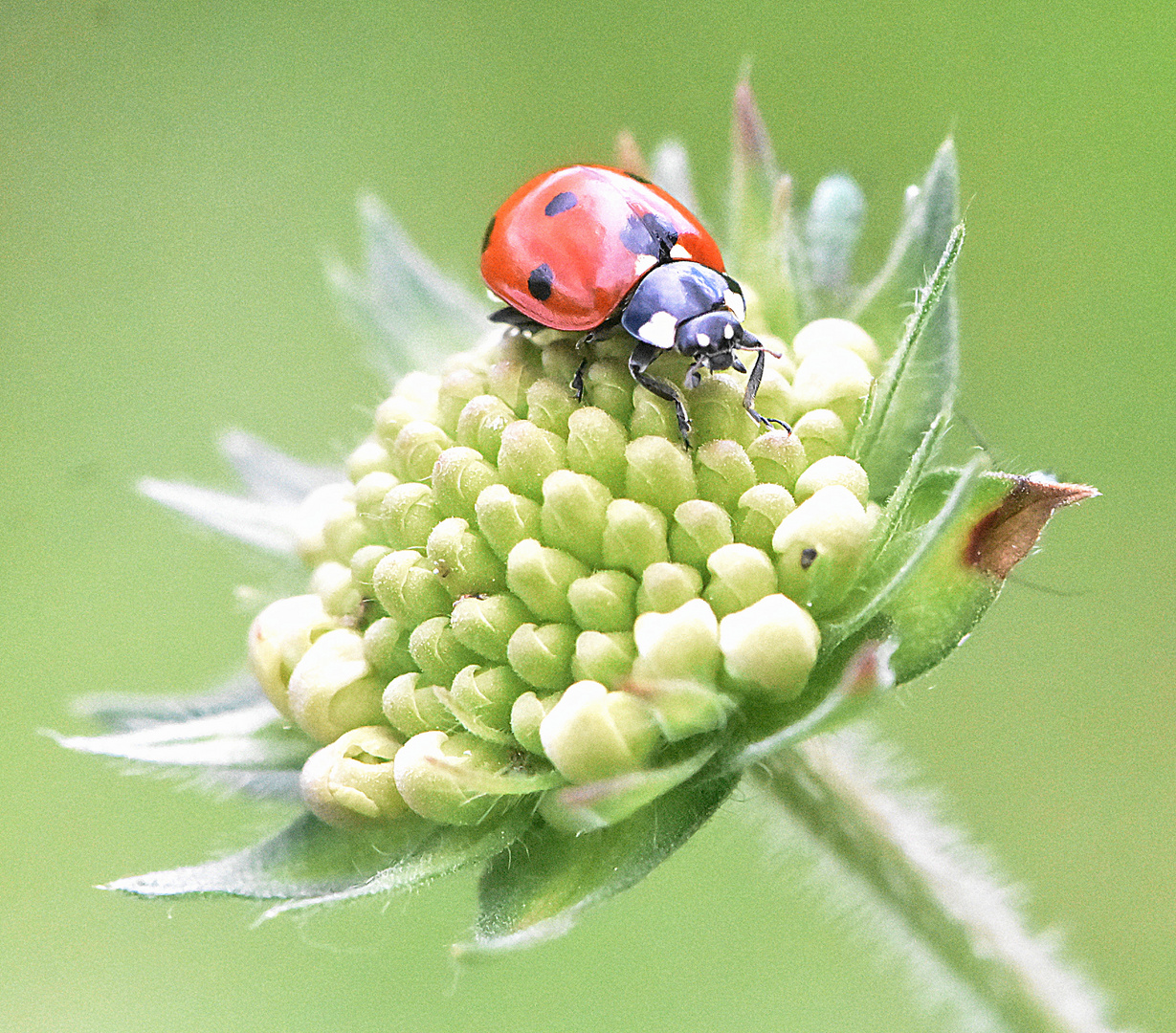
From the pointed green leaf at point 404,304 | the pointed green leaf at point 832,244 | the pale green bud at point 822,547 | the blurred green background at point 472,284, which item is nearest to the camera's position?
the pale green bud at point 822,547

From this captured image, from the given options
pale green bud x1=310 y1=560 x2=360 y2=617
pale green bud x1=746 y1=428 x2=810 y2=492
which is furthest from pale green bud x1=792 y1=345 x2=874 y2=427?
pale green bud x1=310 y1=560 x2=360 y2=617

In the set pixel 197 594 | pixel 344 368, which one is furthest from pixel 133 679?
pixel 344 368

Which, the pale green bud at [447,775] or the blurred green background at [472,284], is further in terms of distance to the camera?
the blurred green background at [472,284]

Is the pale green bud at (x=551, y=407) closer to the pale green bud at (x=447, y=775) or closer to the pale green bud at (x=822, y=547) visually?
the pale green bud at (x=822, y=547)

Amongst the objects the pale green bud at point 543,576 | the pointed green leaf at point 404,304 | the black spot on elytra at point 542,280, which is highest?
the pointed green leaf at point 404,304

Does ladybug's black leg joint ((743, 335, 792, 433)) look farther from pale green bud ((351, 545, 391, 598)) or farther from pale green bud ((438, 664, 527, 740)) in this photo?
pale green bud ((351, 545, 391, 598))

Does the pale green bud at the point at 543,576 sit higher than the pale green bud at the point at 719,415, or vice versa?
the pale green bud at the point at 719,415

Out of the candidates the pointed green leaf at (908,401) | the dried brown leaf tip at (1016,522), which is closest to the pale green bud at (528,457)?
the pointed green leaf at (908,401)
